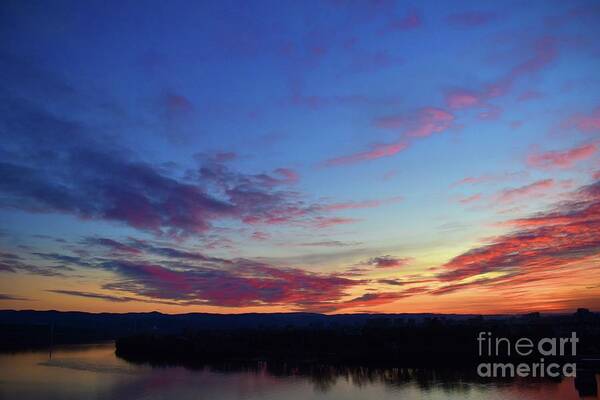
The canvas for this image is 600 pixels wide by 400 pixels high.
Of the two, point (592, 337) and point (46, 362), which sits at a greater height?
point (592, 337)

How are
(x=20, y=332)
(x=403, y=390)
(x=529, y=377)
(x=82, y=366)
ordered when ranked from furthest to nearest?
(x=20, y=332)
(x=82, y=366)
(x=529, y=377)
(x=403, y=390)

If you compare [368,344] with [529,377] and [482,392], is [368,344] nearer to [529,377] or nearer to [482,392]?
[529,377]

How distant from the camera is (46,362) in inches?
2432

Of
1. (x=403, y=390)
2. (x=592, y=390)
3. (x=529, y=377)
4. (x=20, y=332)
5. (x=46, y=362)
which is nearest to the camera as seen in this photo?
(x=592, y=390)

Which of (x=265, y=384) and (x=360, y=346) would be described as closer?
(x=265, y=384)

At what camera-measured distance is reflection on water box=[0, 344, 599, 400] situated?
35469mm

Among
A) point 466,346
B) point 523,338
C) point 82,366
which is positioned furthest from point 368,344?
point 82,366

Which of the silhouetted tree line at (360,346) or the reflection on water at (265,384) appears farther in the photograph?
the silhouetted tree line at (360,346)

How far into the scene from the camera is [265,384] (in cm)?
4231

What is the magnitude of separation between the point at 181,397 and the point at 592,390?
29.5 meters

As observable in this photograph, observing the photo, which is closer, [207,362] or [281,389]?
[281,389]

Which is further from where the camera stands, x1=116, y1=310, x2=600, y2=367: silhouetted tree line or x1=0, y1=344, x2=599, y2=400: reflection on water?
x1=116, y1=310, x2=600, y2=367: silhouetted tree line

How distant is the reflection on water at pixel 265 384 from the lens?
116 feet

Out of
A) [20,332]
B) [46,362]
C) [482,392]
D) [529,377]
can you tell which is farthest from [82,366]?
[20,332]
